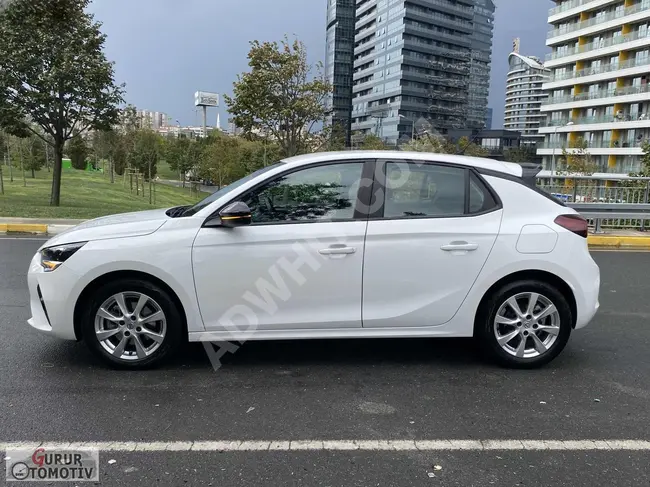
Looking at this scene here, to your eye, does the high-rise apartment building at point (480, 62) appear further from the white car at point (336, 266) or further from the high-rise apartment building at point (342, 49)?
the white car at point (336, 266)

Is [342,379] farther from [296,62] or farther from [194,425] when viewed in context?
[296,62]

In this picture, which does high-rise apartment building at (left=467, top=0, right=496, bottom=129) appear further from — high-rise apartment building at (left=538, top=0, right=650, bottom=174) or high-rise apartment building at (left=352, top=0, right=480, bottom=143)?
high-rise apartment building at (left=538, top=0, right=650, bottom=174)

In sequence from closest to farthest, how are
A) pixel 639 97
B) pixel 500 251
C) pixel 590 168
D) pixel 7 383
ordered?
1. pixel 7 383
2. pixel 500 251
3. pixel 590 168
4. pixel 639 97

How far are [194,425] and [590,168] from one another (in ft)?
171

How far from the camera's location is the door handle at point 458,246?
4156 millimetres

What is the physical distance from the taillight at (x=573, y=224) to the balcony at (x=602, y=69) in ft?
195

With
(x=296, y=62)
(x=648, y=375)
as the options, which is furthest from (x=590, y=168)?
(x=648, y=375)

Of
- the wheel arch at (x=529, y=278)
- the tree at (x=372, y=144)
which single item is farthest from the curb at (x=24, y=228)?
the tree at (x=372, y=144)

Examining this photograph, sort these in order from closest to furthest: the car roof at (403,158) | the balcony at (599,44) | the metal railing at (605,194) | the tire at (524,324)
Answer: the tire at (524,324), the car roof at (403,158), the metal railing at (605,194), the balcony at (599,44)

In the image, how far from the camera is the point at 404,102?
107m

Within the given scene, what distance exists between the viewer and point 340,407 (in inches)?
143

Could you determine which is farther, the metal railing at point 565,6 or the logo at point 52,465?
the metal railing at point 565,6

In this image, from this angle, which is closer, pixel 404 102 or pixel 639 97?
pixel 639 97

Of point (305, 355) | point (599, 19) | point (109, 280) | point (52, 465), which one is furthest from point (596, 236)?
point (599, 19)
